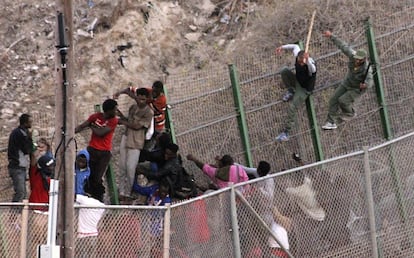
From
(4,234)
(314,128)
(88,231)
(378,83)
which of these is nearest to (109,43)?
(314,128)

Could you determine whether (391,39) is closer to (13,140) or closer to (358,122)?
(358,122)

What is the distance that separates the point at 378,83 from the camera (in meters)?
16.0

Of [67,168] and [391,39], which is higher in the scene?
[391,39]

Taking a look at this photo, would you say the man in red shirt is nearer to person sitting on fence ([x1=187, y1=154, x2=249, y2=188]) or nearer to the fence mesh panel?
the fence mesh panel

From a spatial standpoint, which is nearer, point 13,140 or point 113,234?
point 113,234

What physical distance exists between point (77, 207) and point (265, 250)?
2.38m

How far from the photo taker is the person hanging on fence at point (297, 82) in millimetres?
15273

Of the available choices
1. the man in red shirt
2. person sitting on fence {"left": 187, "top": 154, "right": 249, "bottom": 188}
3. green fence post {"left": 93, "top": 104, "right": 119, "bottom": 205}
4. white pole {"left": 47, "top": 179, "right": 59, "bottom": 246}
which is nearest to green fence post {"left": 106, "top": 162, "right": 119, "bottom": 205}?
green fence post {"left": 93, "top": 104, "right": 119, "bottom": 205}

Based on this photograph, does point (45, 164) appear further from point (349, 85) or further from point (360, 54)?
point (360, 54)

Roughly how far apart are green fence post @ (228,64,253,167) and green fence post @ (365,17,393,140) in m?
2.34

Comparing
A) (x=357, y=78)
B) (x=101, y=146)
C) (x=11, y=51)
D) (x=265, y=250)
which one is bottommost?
(x=265, y=250)

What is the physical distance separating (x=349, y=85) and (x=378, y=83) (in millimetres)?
716

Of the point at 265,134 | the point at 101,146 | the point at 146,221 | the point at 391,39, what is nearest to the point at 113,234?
the point at 146,221

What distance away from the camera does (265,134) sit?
51.7ft
